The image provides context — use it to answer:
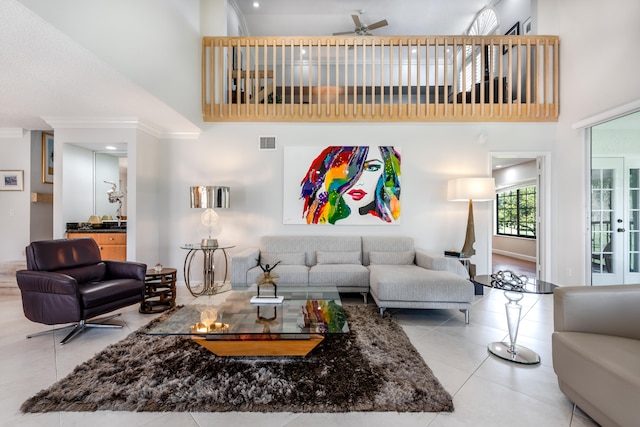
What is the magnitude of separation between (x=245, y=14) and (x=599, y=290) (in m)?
6.59

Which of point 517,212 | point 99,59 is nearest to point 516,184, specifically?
point 517,212

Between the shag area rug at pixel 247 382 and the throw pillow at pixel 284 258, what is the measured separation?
5.20ft

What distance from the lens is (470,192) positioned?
3584 mm

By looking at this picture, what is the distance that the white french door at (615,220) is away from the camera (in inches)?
128

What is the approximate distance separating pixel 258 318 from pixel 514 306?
197 centimetres

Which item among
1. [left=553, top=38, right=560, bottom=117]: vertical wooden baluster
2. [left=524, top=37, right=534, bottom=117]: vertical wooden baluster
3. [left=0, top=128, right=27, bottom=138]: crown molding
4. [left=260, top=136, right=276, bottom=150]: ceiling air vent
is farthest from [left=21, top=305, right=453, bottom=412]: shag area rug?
[left=553, top=38, right=560, bottom=117]: vertical wooden baluster

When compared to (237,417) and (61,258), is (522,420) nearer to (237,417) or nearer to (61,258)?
(237,417)

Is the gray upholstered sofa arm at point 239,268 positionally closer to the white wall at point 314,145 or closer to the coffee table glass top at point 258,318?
the coffee table glass top at point 258,318

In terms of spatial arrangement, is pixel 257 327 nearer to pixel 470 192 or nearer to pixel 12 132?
pixel 470 192

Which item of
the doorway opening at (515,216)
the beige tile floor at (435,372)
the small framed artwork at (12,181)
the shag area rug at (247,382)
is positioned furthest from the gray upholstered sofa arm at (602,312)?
the small framed artwork at (12,181)

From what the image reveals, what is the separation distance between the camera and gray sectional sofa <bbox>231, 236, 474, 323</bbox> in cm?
272

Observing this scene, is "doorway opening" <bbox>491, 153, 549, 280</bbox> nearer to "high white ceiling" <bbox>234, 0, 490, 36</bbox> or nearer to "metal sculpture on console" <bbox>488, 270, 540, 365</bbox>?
"high white ceiling" <bbox>234, 0, 490, 36</bbox>

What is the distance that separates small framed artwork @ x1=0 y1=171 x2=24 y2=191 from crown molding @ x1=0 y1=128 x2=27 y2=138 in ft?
1.82

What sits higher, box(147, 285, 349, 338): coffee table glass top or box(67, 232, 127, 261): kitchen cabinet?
box(67, 232, 127, 261): kitchen cabinet
